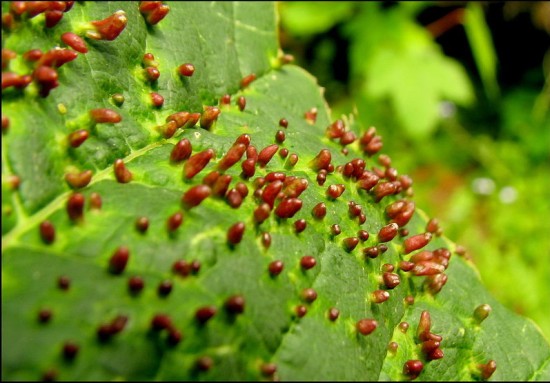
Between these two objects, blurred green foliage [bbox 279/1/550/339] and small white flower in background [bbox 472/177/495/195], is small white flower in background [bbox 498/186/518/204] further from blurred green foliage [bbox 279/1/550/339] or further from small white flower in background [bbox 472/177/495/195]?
small white flower in background [bbox 472/177/495/195]

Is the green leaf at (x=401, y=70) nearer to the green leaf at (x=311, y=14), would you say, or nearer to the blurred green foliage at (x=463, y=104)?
the blurred green foliage at (x=463, y=104)

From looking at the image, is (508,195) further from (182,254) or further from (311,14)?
(182,254)

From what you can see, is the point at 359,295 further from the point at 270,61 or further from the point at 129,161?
the point at 270,61

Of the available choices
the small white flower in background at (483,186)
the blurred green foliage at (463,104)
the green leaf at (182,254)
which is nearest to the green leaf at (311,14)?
the blurred green foliage at (463,104)

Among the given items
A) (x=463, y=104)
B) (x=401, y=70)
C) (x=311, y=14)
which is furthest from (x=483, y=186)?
(x=311, y=14)

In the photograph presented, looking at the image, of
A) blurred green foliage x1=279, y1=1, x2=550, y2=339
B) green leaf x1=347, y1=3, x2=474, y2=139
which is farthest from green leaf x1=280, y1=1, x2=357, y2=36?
green leaf x1=347, y1=3, x2=474, y2=139

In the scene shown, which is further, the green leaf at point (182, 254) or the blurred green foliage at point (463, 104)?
the blurred green foliage at point (463, 104)
